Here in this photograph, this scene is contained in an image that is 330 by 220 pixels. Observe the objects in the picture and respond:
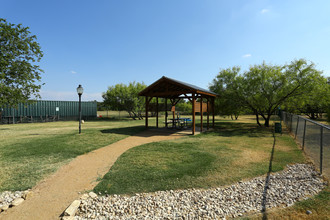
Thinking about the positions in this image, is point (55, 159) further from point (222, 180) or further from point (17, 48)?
point (17, 48)

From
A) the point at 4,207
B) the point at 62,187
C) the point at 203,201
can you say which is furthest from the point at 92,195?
the point at 203,201

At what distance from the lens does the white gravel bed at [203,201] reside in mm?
2961

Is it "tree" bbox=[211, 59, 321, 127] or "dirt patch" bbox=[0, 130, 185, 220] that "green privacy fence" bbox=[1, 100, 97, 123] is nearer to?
"dirt patch" bbox=[0, 130, 185, 220]

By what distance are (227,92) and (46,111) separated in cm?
2370

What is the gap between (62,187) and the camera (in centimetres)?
400

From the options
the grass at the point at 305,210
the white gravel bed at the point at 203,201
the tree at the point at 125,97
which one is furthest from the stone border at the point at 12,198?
the tree at the point at 125,97

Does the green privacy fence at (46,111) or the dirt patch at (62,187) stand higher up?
the green privacy fence at (46,111)

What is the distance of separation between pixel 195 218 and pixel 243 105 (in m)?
14.0

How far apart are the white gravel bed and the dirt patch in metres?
0.52

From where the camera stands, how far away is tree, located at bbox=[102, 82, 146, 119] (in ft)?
85.3

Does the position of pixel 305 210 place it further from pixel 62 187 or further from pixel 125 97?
pixel 125 97

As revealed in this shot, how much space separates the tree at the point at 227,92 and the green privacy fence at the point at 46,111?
2074cm

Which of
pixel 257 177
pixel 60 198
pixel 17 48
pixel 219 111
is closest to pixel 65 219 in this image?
pixel 60 198

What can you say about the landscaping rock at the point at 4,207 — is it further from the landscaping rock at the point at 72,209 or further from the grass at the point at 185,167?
the grass at the point at 185,167
